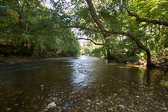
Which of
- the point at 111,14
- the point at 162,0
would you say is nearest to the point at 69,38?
the point at 111,14

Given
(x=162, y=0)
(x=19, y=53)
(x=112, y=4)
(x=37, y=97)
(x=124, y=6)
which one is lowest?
(x=37, y=97)

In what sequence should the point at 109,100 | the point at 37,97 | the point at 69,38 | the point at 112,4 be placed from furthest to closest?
1. the point at 69,38
2. the point at 112,4
3. the point at 37,97
4. the point at 109,100

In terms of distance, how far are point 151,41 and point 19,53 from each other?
90.3ft

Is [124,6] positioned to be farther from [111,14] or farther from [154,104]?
[154,104]

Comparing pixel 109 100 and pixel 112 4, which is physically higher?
pixel 112 4

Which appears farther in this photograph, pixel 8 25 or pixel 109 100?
pixel 8 25

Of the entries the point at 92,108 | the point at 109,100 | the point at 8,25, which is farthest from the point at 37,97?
the point at 8,25

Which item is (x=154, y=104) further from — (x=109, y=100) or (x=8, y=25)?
(x=8, y=25)

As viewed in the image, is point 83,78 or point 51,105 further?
point 83,78

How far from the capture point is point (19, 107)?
2.84m

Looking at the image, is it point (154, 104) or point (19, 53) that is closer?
point (154, 104)

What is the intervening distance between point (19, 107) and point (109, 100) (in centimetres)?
309

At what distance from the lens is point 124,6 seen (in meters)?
4.82

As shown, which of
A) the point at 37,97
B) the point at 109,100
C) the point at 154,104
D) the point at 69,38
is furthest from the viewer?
the point at 69,38
